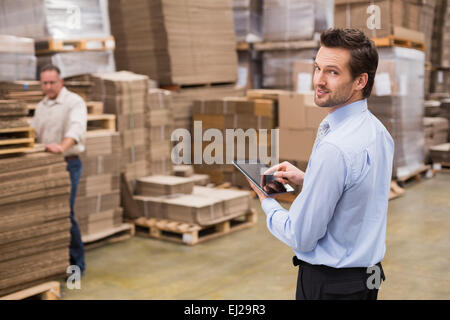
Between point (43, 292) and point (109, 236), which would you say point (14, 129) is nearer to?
point (43, 292)

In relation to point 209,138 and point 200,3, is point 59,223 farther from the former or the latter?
point 200,3

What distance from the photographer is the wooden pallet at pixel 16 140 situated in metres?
4.63

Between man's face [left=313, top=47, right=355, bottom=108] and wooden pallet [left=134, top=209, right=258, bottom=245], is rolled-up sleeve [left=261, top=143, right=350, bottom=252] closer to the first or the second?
man's face [left=313, top=47, right=355, bottom=108]

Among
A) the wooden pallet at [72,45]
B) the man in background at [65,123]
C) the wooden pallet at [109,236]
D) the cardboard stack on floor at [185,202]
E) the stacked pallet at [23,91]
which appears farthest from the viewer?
the wooden pallet at [72,45]

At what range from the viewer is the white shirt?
552 cm

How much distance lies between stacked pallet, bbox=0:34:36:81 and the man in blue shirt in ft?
17.9

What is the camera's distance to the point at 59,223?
16.3 ft

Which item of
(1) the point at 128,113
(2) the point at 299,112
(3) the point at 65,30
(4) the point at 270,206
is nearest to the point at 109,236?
(1) the point at 128,113

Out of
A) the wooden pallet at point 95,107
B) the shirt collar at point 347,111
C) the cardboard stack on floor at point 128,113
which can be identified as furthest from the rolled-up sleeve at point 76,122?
the shirt collar at point 347,111

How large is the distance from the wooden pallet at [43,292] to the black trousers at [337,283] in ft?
10.3

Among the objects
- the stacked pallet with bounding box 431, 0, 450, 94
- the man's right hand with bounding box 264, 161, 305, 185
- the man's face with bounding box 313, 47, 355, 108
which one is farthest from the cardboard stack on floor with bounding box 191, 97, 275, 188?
the man's face with bounding box 313, 47, 355, 108

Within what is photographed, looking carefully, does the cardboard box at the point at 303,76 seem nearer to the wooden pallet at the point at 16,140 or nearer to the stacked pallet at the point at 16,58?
the stacked pallet at the point at 16,58

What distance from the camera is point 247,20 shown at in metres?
10.5
